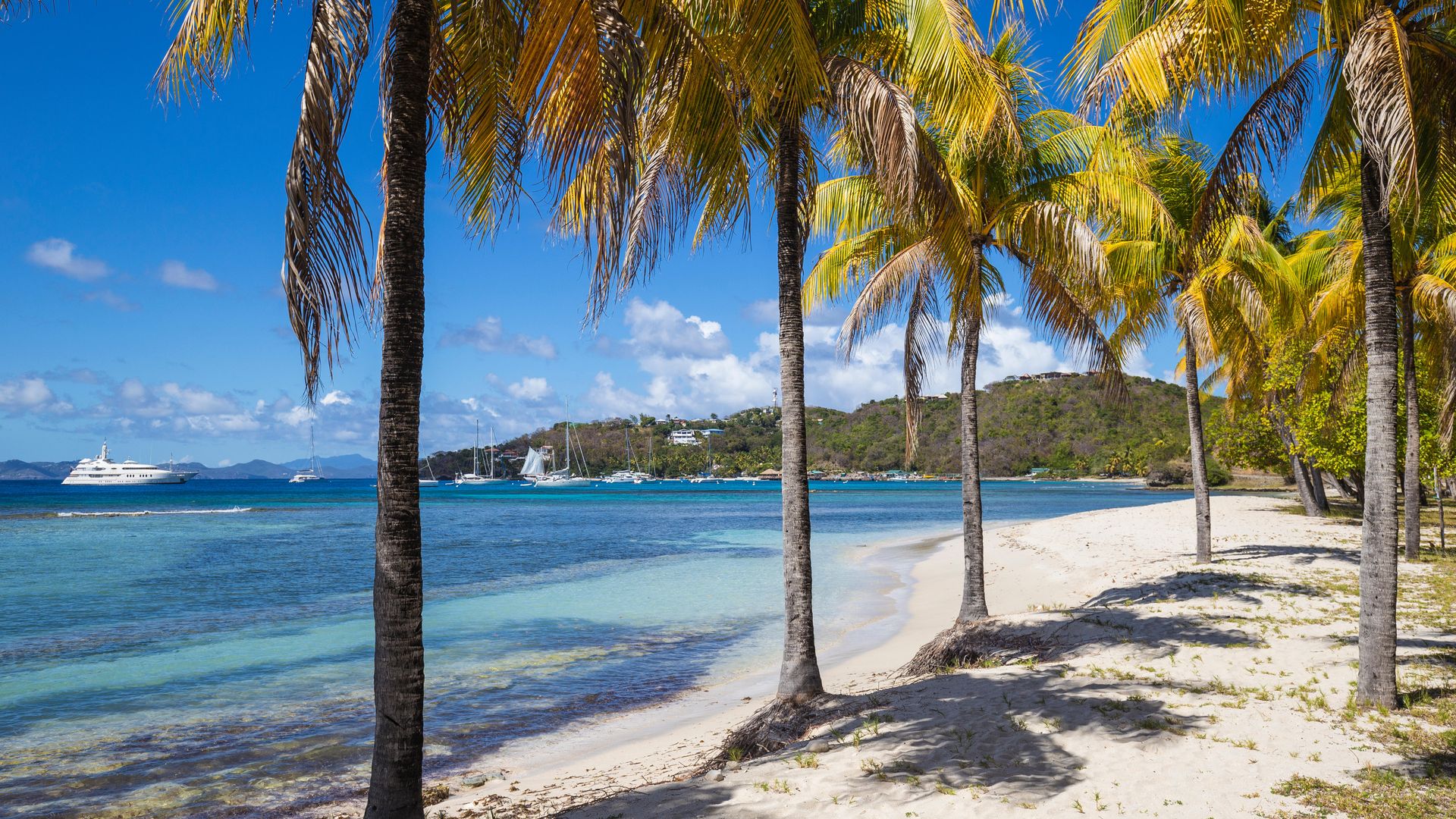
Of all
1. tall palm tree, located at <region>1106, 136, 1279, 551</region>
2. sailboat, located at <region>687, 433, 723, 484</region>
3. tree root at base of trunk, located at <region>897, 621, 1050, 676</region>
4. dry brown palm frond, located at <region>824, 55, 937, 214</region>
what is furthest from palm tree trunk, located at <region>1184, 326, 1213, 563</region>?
sailboat, located at <region>687, 433, 723, 484</region>

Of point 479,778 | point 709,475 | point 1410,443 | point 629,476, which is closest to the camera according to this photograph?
point 479,778

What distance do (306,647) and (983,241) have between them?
12.8 m

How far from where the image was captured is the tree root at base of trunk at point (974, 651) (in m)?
8.52

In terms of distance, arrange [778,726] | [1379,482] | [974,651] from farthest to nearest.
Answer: [974,651], [778,726], [1379,482]

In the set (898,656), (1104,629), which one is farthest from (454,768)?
(1104,629)

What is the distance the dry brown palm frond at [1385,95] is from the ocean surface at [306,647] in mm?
8998

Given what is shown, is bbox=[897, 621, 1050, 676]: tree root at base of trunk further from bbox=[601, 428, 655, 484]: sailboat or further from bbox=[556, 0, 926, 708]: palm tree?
bbox=[601, 428, 655, 484]: sailboat

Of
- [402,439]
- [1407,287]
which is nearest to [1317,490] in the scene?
[1407,287]

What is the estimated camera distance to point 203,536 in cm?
3806

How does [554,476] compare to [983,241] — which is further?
[554,476]

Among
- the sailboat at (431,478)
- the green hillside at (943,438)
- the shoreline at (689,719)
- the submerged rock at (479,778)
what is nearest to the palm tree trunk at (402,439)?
the shoreline at (689,719)

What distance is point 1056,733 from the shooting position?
5.78 meters

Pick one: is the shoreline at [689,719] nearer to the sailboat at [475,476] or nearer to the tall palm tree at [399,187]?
the tall palm tree at [399,187]

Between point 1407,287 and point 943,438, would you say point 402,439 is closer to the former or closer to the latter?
point 1407,287
